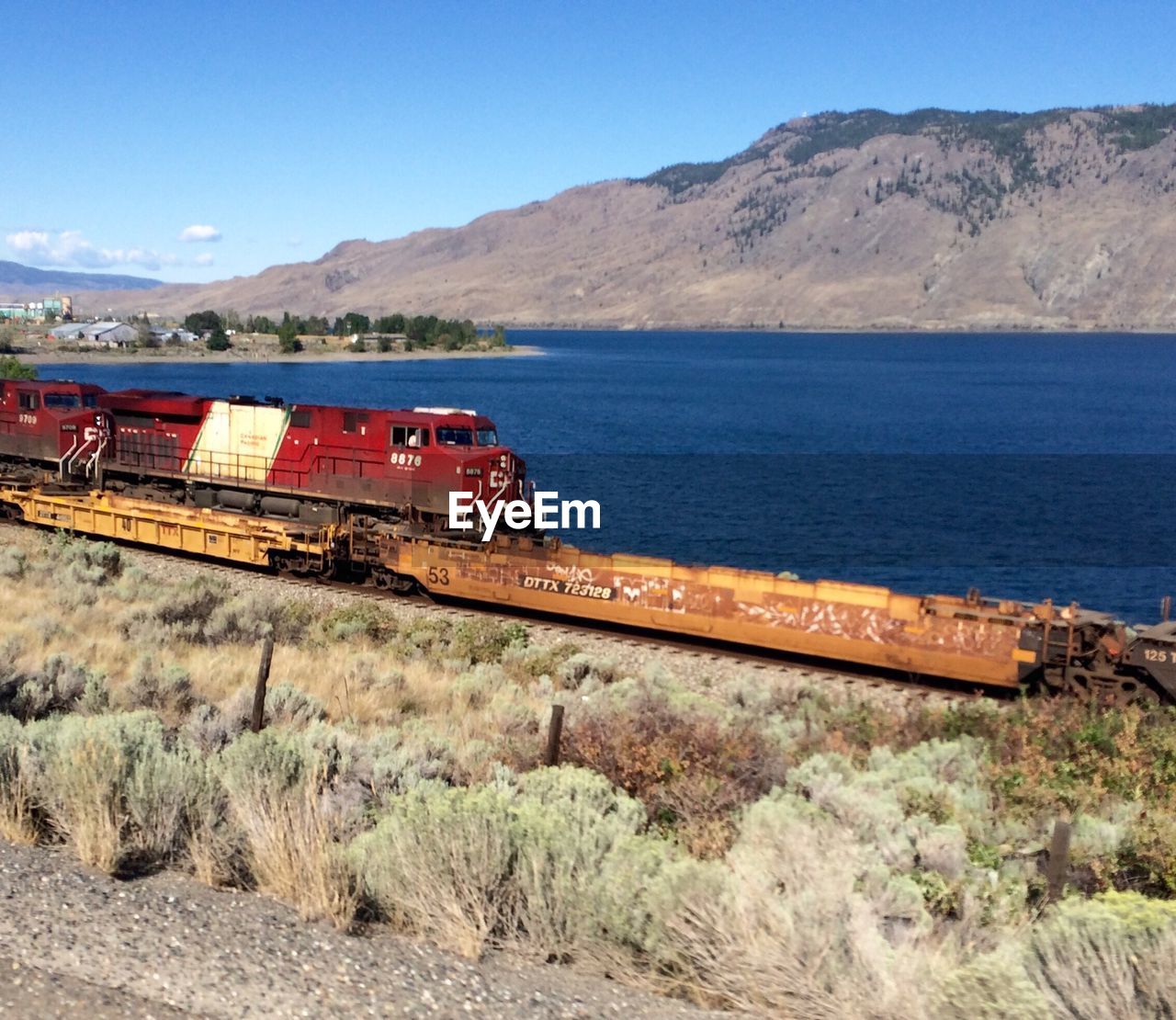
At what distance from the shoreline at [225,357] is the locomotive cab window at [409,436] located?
12450 centimetres

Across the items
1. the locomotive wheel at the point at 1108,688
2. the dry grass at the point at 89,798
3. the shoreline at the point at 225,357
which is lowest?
the locomotive wheel at the point at 1108,688

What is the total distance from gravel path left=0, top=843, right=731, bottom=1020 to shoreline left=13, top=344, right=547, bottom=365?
463ft

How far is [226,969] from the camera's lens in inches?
270

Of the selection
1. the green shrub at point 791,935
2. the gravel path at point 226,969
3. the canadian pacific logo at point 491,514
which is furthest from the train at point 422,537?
the gravel path at point 226,969

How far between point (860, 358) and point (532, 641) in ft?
562

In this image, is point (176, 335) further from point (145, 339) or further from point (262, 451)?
point (262, 451)

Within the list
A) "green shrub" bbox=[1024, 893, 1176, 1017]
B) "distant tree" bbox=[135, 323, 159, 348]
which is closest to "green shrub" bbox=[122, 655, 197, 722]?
"green shrub" bbox=[1024, 893, 1176, 1017]

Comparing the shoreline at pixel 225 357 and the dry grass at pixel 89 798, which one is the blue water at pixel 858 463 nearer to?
the shoreline at pixel 225 357

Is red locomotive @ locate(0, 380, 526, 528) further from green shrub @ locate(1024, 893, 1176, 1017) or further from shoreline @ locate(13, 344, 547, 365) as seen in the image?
shoreline @ locate(13, 344, 547, 365)

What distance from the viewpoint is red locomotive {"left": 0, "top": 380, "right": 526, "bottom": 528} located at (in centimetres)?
2486

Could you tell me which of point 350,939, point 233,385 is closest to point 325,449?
point 350,939

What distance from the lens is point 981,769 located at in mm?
12695

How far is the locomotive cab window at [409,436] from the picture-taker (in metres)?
24.9

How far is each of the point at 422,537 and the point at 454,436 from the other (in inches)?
98.5
